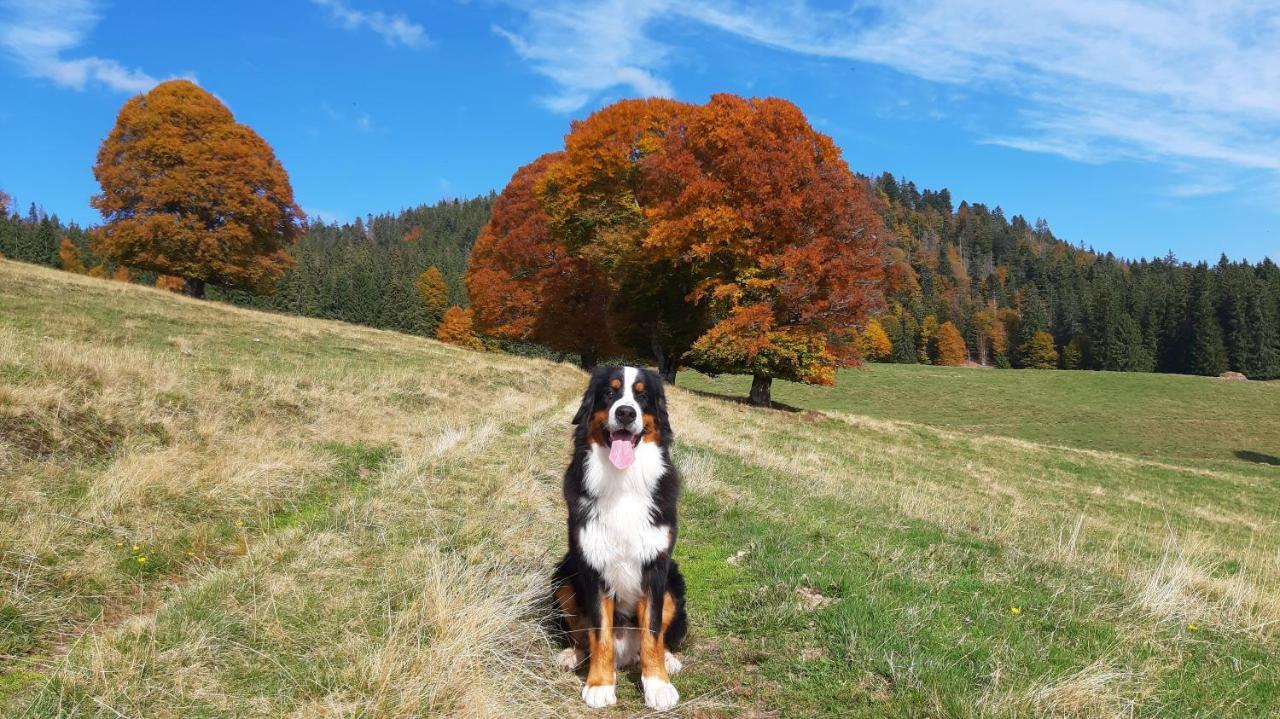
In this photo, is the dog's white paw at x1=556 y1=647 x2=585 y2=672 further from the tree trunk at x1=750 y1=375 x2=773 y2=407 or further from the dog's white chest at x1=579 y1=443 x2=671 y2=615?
the tree trunk at x1=750 y1=375 x2=773 y2=407

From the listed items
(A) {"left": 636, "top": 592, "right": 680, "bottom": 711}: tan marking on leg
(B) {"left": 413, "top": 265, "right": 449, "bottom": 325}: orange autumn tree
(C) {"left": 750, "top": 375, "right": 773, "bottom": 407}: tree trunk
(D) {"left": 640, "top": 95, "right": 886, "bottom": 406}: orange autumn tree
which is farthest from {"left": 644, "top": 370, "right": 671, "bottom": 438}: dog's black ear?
(B) {"left": 413, "top": 265, "right": 449, "bottom": 325}: orange autumn tree

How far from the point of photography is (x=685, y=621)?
437 centimetres

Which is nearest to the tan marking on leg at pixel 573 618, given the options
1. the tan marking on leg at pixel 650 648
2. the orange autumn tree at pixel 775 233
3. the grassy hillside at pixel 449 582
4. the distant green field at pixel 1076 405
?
the grassy hillside at pixel 449 582

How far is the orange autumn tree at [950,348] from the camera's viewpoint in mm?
99000

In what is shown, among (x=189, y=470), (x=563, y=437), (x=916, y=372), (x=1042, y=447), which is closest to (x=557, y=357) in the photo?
(x=916, y=372)

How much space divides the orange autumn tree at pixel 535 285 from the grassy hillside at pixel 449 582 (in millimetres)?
23600

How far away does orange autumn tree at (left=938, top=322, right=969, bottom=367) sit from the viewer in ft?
325

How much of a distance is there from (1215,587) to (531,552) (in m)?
6.52

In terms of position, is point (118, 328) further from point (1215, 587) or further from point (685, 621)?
point (1215, 587)

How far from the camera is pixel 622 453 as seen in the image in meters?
4.14

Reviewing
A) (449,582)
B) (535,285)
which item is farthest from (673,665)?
(535,285)

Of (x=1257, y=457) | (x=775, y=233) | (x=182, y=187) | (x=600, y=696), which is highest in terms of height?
(x=182, y=187)

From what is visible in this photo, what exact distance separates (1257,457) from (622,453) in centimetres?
4568

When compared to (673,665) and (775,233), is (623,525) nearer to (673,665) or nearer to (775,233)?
(673,665)
